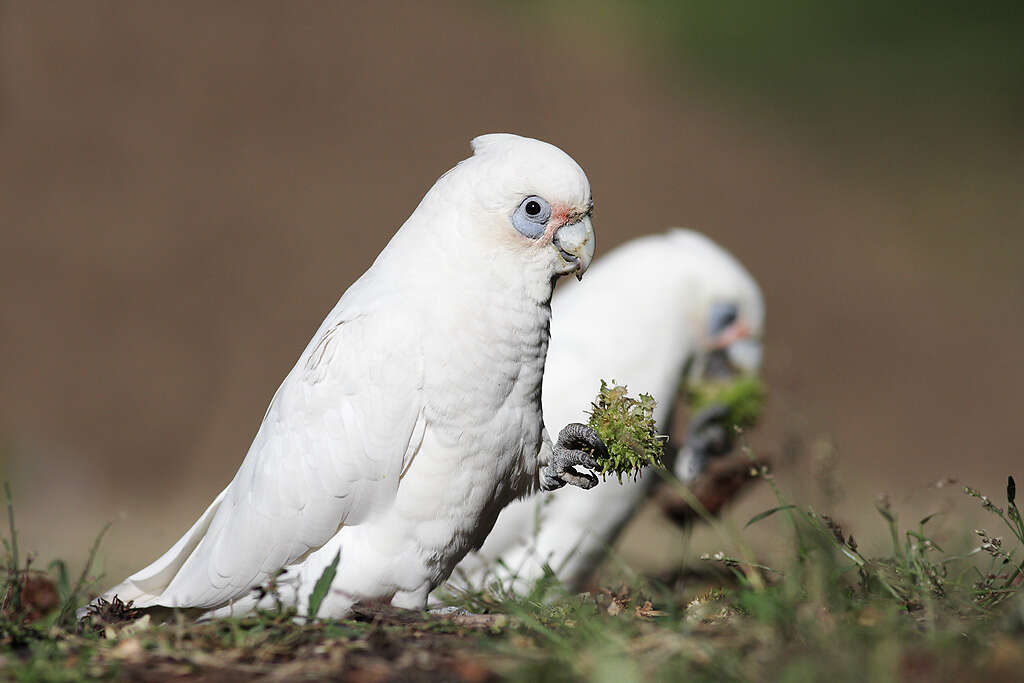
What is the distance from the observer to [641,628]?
7.04ft

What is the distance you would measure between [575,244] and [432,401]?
580 mm

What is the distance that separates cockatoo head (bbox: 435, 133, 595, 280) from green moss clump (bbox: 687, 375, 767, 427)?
2.22 meters

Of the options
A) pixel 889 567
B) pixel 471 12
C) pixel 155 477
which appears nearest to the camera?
pixel 889 567

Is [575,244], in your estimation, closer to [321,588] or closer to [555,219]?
[555,219]

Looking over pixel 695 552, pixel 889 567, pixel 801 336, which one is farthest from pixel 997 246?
pixel 889 567

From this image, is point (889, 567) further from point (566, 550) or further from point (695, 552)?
point (695, 552)

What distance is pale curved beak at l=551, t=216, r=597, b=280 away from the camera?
272 centimetres

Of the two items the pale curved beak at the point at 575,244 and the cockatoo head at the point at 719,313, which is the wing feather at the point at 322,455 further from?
the cockatoo head at the point at 719,313

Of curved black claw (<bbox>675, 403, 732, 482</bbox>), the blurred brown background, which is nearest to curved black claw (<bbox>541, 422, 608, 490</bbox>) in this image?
curved black claw (<bbox>675, 403, 732, 482</bbox>)

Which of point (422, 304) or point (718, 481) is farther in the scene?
point (718, 481)

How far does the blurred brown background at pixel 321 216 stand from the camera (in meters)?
10.3

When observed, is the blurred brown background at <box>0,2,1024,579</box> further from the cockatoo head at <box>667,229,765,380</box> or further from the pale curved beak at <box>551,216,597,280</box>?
the pale curved beak at <box>551,216,597,280</box>

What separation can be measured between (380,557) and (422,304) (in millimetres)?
701

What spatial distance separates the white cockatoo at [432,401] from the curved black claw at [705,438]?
6.62 ft
